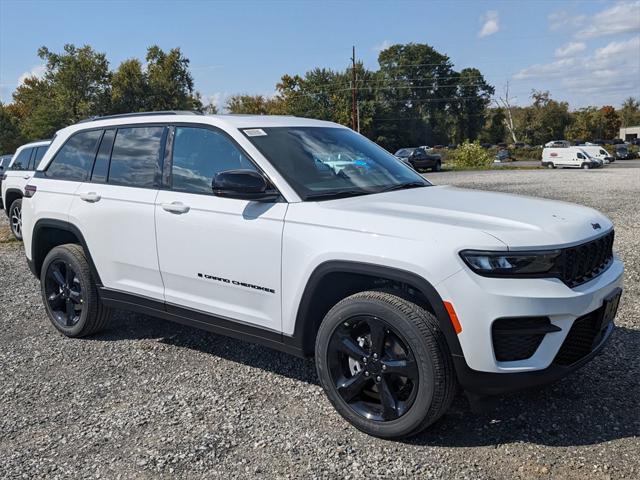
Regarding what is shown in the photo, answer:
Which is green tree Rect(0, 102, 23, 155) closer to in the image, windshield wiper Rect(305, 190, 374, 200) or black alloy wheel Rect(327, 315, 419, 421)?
windshield wiper Rect(305, 190, 374, 200)

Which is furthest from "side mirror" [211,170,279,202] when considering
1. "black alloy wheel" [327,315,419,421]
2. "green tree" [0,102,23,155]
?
"green tree" [0,102,23,155]

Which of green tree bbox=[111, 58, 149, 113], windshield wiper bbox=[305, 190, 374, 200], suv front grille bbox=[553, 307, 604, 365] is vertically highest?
green tree bbox=[111, 58, 149, 113]

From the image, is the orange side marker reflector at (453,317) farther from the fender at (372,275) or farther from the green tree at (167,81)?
the green tree at (167,81)

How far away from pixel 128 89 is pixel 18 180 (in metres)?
40.8

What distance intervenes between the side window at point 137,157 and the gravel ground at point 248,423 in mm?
1417

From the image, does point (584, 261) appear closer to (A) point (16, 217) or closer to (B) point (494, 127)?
(A) point (16, 217)

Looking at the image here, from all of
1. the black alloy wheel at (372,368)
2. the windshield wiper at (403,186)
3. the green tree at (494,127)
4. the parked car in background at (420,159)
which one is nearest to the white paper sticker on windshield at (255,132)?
the windshield wiper at (403,186)

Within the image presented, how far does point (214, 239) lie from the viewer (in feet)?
12.5

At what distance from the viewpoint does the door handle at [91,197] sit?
15.3ft

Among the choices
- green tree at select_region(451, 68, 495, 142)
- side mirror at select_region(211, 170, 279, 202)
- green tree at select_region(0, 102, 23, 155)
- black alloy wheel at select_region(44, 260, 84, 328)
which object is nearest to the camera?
side mirror at select_region(211, 170, 279, 202)

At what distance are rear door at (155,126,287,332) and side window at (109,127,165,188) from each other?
191 mm

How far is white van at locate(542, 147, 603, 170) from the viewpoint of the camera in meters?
42.2

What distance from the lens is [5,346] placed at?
5.08 metres

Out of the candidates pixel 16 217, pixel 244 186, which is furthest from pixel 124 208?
pixel 16 217
